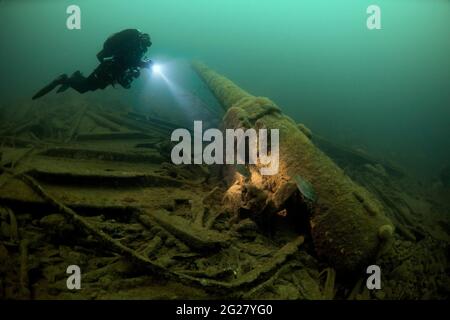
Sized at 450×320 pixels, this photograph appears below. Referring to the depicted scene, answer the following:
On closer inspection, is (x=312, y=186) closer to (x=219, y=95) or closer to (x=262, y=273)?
(x=262, y=273)

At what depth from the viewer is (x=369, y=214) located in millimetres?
2971

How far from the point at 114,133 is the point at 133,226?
412cm

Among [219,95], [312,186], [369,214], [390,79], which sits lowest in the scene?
[369,214]

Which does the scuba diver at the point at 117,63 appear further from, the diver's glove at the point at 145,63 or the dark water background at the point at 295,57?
the dark water background at the point at 295,57

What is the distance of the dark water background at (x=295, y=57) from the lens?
17.8 metres

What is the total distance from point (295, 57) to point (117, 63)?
53372mm

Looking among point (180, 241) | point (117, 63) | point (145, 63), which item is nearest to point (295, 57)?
point (145, 63)

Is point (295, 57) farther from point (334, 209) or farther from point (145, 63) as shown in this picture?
point (334, 209)

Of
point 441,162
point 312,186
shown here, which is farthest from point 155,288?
point 441,162

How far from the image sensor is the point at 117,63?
593 cm

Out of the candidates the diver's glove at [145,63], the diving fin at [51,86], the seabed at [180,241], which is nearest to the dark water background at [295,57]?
the diver's glove at [145,63]

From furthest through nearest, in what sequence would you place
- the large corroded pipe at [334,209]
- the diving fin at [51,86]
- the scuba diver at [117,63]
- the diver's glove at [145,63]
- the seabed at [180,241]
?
the diver's glove at [145,63], the diving fin at [51,86], the scuba diver at [117,63], the large corroded pipe at [334,209], the seabed at [180,241]

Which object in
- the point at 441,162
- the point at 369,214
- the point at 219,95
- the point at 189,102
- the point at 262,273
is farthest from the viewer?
the point at 441,162

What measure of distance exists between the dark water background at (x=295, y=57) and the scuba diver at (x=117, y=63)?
4908 millimetres
